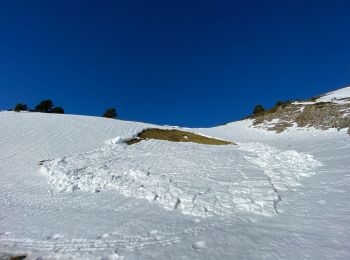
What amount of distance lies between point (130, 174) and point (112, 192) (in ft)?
6.14

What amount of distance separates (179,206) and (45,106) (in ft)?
213

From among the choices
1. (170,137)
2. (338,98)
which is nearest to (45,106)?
(170,137)

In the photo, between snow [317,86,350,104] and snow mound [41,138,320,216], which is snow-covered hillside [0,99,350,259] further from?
snow [317,86,350,104]

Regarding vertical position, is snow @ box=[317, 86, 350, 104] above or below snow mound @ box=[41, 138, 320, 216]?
above

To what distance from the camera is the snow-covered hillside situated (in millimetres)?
5762

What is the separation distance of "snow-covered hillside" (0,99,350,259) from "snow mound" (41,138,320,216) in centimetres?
4

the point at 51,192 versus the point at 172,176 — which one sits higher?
the point at 172,176

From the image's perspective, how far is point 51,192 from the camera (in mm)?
10500

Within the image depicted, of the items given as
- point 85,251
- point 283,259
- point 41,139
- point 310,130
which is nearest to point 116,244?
point 85,251

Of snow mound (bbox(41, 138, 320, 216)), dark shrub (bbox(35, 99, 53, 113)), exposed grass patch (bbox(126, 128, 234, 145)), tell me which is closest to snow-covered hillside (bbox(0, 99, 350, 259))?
snow mound (bbox(41, 138, 320, 216))

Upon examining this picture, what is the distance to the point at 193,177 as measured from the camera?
36.2ft

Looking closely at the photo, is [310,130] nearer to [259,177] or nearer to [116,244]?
[259,177]

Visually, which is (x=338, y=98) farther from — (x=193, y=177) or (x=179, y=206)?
(x=179, y=206)

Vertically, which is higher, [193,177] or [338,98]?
[338,98]
